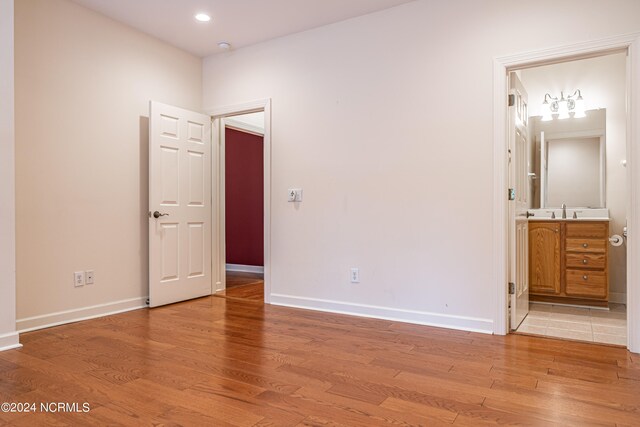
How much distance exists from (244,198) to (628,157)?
5009mm

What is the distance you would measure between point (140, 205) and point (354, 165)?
2076 mm

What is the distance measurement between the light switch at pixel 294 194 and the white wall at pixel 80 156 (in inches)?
55.1

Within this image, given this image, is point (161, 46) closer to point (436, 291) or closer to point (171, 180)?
point (171, 180)

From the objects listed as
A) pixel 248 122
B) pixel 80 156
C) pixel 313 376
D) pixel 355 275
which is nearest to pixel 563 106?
pixel 355 275

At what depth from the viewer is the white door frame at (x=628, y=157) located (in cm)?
262

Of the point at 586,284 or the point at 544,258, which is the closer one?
the point at 586,284

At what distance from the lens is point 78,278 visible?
348 cm

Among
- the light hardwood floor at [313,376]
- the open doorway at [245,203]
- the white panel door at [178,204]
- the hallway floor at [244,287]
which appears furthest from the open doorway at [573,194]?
the open doorway at [245,203]

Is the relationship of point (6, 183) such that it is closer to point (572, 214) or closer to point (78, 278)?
point (78, 278)

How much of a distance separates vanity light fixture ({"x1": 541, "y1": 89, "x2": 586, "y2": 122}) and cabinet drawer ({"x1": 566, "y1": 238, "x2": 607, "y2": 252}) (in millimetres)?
1385

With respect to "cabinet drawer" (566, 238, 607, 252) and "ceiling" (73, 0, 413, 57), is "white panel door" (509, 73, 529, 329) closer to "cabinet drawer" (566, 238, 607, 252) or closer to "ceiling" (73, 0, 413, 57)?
"cabinet drawer" (566, 238, 607, 252)

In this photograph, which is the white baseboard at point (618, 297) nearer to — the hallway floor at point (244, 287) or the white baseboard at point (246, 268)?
the hallway floor at point (244, 287)

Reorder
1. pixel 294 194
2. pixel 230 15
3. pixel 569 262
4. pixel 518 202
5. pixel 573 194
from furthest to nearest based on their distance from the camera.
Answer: pixel 573 194 < pixel 569 262 < pixel 294 194 < pixel 230 15 < pixel 518 202

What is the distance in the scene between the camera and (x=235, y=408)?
185 cm
